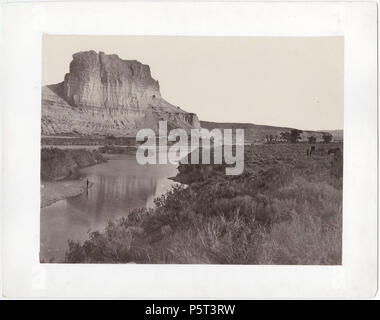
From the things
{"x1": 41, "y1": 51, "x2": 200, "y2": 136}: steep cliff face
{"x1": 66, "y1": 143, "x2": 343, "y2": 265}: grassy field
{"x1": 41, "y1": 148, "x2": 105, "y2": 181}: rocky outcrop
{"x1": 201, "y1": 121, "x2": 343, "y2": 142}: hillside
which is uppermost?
{"x1": 41, "y1": 51, "x2": 200, "y2": 136}: steep cliff face

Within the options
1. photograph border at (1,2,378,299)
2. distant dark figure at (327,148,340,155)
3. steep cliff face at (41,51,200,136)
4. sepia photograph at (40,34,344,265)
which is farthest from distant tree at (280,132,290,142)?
steep cliff face at (41,51,200,136)

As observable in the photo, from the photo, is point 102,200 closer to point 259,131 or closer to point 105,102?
point 105,102

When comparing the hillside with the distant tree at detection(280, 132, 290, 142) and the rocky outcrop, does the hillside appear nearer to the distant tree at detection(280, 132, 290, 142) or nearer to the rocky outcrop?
the distant tree at detection(280, 132, 290, 142)

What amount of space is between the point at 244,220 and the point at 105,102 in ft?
5.40

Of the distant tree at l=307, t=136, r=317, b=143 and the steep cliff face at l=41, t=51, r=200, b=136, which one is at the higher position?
the steep cliff face at l=41, t=51, r=200, b=136

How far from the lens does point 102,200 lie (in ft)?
10.4

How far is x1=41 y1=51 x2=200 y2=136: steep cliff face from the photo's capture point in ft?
10.4

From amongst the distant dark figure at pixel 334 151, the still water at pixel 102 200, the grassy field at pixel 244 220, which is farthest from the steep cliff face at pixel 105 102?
the distant dark figure at pixel 334 151

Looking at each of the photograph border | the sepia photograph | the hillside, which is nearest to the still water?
the sepia photograph

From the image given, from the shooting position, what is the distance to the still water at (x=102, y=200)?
3.18m

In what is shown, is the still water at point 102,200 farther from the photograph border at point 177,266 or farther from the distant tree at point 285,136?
the distant tree at point 285,136

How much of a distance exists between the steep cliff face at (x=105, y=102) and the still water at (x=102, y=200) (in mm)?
349

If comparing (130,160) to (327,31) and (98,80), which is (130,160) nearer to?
(98,80)

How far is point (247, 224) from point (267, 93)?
1209 millimetres
